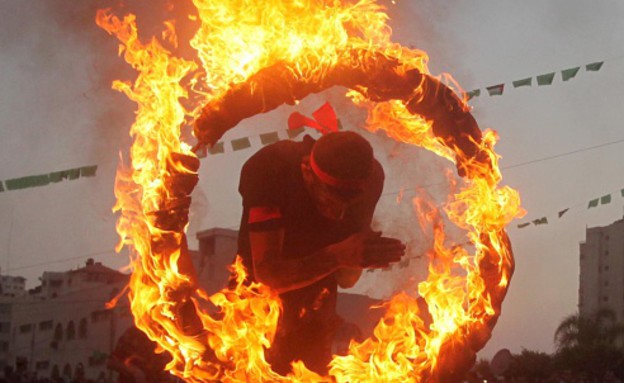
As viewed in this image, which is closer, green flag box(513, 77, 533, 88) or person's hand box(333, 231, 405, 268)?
person's hand box(333, 231, 405, 268)

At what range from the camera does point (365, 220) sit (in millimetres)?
5668

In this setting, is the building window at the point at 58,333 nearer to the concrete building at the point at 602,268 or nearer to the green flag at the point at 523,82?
the green flag at the point at 523,82

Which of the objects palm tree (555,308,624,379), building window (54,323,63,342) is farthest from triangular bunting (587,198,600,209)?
building window (54,323,63,342)

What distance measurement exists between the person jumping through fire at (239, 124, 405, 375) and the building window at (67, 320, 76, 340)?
60.3 meters

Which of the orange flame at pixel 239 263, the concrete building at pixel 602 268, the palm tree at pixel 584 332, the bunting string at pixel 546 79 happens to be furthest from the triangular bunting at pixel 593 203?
the concrete building at pixel 602 268

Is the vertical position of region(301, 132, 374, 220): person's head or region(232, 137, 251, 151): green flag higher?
region(232, 137, 251, 151): green flag

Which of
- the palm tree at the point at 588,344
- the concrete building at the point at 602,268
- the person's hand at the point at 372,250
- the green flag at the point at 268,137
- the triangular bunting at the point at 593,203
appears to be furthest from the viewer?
the concrete building at the point at 602,268

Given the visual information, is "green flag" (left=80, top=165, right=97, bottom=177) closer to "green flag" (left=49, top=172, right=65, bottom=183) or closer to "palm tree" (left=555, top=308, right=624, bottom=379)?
"green flag" (left=49, top=172, right=65, bottom=183)

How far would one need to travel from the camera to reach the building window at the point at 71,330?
6300 centimetres

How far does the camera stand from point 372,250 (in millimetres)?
4938

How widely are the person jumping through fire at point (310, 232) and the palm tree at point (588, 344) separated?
45.5 meters

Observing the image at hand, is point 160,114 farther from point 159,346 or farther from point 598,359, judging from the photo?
point 598,359

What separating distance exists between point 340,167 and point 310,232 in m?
0.61

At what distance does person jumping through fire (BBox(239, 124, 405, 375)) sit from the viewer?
501 cm
